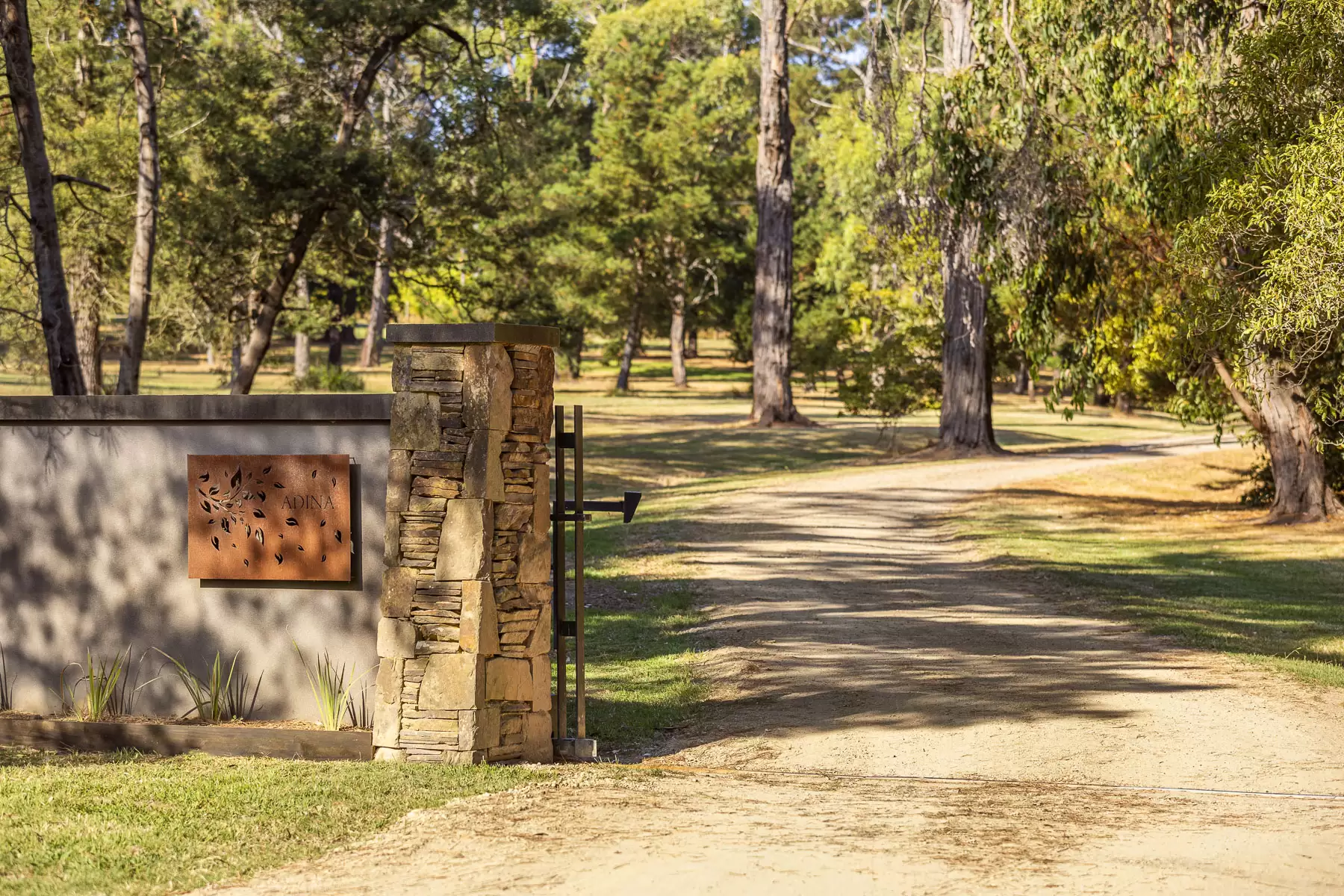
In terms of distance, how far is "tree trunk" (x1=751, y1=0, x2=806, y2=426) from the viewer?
119ft

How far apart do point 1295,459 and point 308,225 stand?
16366mm

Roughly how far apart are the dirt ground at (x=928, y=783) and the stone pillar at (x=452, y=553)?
0.69m

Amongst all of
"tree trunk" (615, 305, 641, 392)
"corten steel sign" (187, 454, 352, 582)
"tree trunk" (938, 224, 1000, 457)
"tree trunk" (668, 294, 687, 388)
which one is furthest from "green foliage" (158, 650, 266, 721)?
"tree trunk" (668, 294, 687, 388)

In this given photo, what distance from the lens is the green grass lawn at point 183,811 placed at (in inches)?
241

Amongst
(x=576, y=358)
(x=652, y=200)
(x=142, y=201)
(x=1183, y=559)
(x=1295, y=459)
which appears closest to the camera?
(x=1183, y=559)

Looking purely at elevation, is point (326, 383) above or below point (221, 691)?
above

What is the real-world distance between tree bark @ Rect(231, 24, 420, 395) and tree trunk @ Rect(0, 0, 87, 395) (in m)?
8.75

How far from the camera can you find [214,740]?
8.25 m

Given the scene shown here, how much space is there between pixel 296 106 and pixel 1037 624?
62.3ft

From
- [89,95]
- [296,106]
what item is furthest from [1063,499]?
[89,95]

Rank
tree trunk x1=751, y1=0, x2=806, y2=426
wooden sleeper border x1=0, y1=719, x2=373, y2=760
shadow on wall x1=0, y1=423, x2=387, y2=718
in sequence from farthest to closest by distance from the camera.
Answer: tree trunk x1=751, y1=0, x2=806, y2=426, shadow on wall x1=0, y1=423, x2=387, y2=718, wooden sleeper border x1=0, y1=719, x2=373, y2=760

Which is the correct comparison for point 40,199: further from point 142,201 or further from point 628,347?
point 628,347

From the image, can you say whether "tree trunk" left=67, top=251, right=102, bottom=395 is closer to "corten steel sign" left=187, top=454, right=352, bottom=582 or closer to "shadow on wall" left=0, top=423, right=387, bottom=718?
"shadow on wall" left=0, top=423, right=387, bottom=718

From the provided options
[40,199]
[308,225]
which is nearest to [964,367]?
[308,225]
